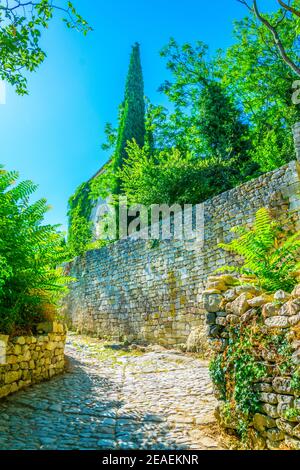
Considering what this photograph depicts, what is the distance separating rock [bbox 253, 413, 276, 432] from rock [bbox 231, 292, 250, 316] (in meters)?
0.81

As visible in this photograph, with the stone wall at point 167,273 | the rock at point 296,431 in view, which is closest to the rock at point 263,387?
the rock at point 296,431

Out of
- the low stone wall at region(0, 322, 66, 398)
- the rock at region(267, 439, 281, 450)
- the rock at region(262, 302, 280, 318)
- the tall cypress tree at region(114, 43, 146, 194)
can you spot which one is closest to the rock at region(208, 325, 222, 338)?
the rock at region(262, 302, 280, 318)

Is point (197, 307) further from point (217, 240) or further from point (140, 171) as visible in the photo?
Answer: point (140, 171)

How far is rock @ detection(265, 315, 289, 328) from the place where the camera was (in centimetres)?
254

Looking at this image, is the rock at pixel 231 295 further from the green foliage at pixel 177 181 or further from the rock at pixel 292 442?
the green foliage at pixel 177 181

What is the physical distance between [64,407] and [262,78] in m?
15.2

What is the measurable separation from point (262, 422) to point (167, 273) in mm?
6136

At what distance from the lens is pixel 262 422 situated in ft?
8.47

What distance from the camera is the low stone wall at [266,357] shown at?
2385 millimetres

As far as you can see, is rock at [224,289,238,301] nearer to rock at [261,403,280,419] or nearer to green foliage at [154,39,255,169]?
rock at [261,403,280,419]

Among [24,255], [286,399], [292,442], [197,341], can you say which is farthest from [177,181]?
[292,442]

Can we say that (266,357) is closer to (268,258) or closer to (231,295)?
(231,295)
